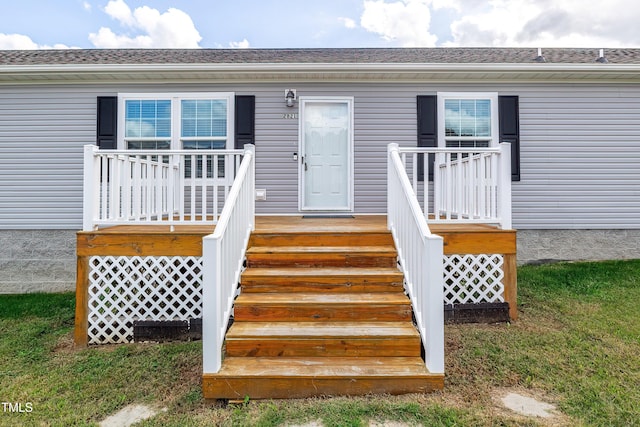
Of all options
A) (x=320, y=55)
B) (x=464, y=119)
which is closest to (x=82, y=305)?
(x=320, y=55)

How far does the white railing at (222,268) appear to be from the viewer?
2404mm

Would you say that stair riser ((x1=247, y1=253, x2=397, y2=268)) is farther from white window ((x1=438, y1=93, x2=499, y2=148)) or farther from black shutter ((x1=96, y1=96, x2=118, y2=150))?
black shutter ((x1=96, y1=96, x2=118, y2=150))

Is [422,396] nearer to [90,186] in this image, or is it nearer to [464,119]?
[90,186]

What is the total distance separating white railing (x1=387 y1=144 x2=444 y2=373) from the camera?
8.04 feet

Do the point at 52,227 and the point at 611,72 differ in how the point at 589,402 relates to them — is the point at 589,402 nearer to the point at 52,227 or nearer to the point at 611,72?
the point at 611,72

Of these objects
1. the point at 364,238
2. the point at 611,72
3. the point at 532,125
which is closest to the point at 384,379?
the point at 364,238

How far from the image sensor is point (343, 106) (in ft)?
18.5

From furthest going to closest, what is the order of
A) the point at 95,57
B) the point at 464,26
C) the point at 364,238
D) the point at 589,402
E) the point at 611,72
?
1. the point at 464,26
2. the point at 95,57
3. the point at 611,72
4. the point at 364,238
5. the point at 589,402

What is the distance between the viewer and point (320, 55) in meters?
6.43

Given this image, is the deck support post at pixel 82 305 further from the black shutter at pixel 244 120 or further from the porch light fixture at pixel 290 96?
the porch light fixture at pixel 290 96

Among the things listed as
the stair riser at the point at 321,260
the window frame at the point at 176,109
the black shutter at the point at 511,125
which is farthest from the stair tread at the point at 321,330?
the black shutter at the point at 511,125

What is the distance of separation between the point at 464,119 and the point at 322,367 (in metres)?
4.61

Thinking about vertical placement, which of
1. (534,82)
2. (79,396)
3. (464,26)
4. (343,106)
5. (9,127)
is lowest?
(79,396)

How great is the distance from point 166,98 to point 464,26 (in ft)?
52.9
